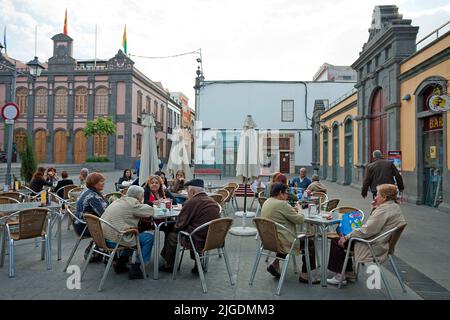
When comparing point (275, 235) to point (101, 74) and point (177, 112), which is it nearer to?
point (101, 74)

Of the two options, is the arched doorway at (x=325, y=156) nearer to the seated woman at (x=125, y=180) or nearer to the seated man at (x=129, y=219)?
the seated woman at (x=125, y=180)

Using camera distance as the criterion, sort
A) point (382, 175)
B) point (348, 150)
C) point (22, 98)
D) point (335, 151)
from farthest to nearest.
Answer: point (22, 98)
point (335, 151)
point (348, 150)
point (382, 175)

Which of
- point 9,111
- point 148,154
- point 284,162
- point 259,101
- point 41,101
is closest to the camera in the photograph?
point 148,154

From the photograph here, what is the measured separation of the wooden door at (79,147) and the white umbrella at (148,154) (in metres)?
29.3

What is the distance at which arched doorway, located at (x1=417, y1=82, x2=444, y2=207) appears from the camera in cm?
1070

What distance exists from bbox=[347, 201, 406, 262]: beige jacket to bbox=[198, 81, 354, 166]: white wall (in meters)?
28.7

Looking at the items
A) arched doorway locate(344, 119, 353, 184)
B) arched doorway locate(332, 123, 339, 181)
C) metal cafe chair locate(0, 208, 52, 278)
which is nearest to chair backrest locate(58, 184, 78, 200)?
metal cafe chair locate(0, 208, 52, 278)

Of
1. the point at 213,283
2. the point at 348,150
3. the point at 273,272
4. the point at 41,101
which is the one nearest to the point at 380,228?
the point at 273,272

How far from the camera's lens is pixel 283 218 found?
177 inches

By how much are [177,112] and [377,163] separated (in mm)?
49862

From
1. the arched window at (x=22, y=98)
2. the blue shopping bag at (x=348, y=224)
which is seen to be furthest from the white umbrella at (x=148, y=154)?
the arched window at (x=22, y=98)

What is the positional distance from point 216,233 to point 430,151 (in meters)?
9.61

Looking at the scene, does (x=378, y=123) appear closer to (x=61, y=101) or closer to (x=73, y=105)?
(x=73, y=105)

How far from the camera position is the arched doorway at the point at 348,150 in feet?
63.5
